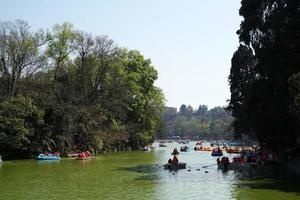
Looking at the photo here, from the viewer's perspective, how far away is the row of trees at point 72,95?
6556cm

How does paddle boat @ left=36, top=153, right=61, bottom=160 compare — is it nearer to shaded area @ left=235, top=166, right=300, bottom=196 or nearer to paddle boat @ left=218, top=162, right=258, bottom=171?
paddle boat @ left=218, top=162, right=258, bottom=171

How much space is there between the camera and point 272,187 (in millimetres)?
34688

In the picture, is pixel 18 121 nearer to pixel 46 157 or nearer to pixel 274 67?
pixel 46 157

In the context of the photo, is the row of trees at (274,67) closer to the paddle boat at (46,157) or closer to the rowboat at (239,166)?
the rowboat at (239,166)

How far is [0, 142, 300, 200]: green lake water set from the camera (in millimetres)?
31130

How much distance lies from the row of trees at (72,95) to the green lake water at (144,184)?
1548 cm

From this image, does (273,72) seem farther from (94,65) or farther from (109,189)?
(94,65)

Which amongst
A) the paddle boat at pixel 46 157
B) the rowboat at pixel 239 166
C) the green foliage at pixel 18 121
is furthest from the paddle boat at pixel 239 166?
the green foliage at pixel 18 121

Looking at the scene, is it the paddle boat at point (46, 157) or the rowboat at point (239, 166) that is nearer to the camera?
the rowboat at point (239, 166)

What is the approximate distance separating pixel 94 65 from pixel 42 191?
176 feet

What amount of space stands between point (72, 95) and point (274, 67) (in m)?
42.2

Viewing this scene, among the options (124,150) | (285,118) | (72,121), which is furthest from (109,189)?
(124,150)

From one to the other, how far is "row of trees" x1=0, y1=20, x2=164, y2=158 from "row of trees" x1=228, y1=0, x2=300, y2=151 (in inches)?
1184

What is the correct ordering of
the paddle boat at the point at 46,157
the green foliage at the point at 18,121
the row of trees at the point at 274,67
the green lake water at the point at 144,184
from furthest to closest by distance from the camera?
the paddle boat at the point at 46,157, the green foliage at the point at 18,121, the row of trees at the point at 274,67, the green lake water at the point at 144,184
